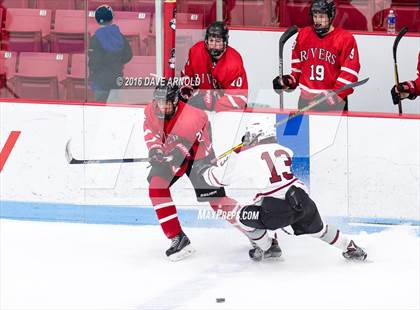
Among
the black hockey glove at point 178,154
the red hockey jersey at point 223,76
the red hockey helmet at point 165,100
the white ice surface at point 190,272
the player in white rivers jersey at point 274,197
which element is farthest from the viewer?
the red hockey jersey at point 223,76

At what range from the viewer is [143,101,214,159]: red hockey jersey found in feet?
25.4

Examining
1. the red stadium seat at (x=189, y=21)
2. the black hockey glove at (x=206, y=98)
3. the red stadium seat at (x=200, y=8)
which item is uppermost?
the red stadium seat at (x=200, y=8)

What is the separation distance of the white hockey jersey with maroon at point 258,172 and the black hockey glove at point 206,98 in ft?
1.10

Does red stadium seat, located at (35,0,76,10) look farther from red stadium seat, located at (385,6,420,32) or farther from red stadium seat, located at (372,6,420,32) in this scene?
red stadium seat, located at (385,6,420,32)

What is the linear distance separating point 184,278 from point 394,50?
1.92 meters

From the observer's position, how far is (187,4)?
330 inches

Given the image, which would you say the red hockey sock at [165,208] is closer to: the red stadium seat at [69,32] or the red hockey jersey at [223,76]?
the red hockey jersey at [223,76]

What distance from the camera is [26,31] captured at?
8.28 meters

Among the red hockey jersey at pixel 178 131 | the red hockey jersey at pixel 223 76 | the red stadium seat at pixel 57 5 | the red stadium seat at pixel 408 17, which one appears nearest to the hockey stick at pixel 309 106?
the red hockey jersey at pixel 178 131

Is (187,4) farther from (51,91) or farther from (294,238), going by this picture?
(294,238)

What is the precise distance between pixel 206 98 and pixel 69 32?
35.0 inches

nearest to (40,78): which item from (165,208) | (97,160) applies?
(97,160)

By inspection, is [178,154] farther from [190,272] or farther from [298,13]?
[298,13]

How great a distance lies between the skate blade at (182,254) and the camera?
25.3 ft
